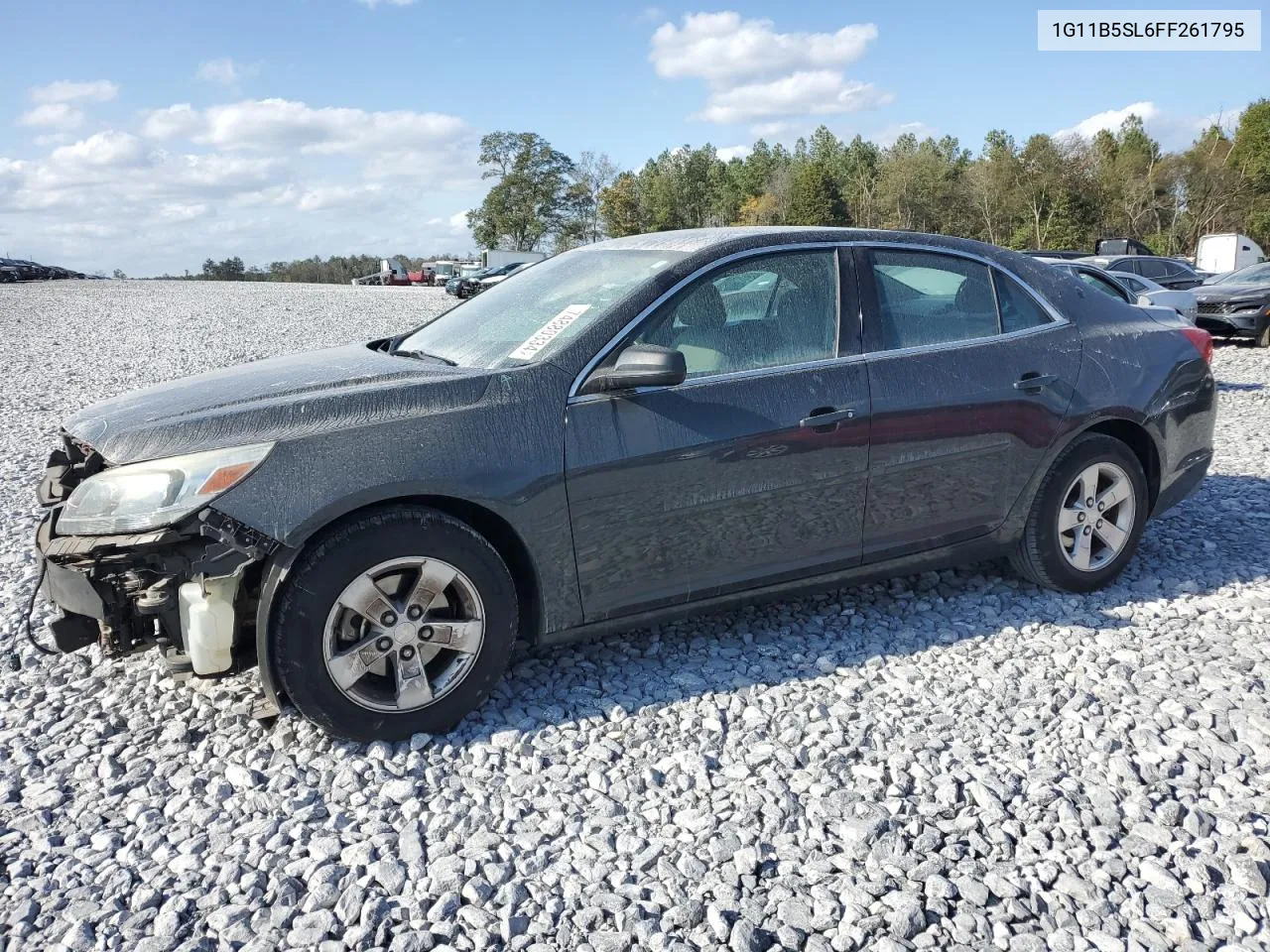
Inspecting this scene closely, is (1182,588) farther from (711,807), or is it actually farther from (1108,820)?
(711,807)

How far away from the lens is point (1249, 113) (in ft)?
→ 190

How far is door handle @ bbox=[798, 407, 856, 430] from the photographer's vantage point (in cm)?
364

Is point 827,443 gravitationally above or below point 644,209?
below

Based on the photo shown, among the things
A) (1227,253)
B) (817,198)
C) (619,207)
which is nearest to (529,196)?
(619,207)

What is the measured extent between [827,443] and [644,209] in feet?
270

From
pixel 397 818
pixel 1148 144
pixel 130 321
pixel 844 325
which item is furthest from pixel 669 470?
pixel 1148 144

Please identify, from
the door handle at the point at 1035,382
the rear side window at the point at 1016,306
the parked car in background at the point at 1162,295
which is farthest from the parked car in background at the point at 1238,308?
the door handle at the point at 1035,382

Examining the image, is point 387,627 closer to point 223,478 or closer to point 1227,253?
point 223,478

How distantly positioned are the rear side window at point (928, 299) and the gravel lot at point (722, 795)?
1.24 m

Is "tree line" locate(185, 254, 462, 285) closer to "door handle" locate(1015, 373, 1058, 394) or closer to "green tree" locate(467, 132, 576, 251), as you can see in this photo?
"green tree" locate(467, 132, 576, 251)

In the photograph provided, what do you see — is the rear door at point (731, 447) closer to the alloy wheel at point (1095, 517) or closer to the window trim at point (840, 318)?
the window trim at point (840, 318)

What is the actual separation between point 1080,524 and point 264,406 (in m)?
3.50

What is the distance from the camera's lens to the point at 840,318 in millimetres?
3867

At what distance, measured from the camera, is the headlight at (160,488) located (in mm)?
2916
